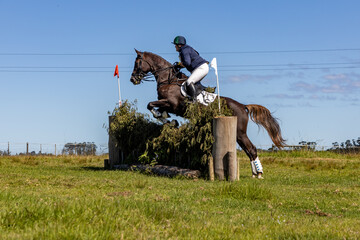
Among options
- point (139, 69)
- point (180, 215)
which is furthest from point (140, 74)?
point (180, 215)

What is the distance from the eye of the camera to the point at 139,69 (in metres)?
14.3

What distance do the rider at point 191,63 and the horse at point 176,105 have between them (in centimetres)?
49

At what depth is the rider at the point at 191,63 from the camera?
42.2 ft

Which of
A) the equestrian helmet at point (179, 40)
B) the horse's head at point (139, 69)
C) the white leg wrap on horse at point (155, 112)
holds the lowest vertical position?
the white leg wrap on horse at point (155, 112)

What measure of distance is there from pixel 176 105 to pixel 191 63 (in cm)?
126

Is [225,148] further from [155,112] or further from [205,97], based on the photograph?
[155,112]

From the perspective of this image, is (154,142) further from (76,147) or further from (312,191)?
(76,147)

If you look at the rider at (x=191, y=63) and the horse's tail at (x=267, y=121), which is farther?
the horse's tail at (x=267, y=121)

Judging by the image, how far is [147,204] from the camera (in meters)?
5.40

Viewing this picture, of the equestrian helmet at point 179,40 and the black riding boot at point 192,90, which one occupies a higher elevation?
the equestrian helmet at point 179,40

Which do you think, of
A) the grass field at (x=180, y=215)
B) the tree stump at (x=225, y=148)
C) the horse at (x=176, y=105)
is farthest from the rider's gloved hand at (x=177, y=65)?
the grass field at (x=180, y=215)

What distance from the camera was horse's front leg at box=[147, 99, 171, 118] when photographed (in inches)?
520

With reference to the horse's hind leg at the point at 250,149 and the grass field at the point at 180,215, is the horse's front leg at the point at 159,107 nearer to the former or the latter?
the horse's hind leg at the point at 250,149

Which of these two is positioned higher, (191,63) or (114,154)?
(191,63)
